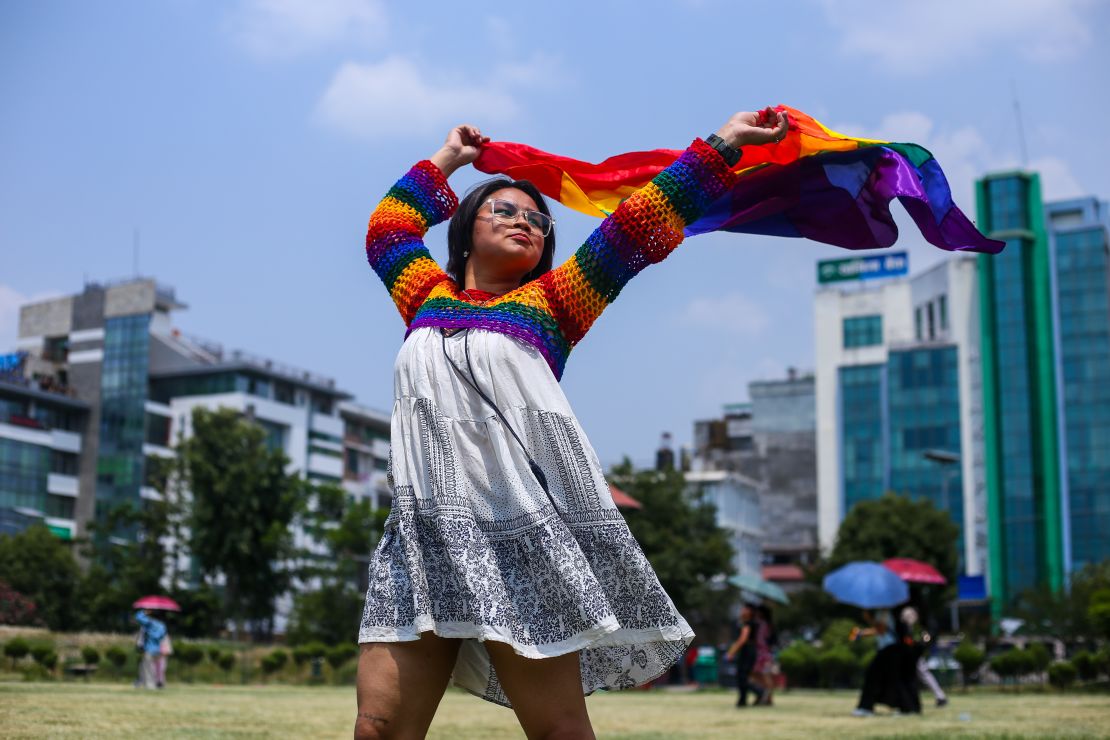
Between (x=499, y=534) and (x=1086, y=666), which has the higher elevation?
(x=499, y=534)

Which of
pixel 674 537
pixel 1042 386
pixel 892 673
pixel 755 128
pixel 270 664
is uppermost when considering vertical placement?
pixel 1042 386

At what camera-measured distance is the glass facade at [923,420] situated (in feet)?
283

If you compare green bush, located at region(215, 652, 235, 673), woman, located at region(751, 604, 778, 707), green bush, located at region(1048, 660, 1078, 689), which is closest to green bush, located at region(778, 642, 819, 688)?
green bush, located at region(1048, 660, 1078, 689)

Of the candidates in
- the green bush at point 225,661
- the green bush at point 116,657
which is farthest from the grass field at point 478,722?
the green bush at point 225,661

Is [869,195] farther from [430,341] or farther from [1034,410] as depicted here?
[1034,410]

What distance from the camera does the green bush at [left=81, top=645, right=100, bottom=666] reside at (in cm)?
2575

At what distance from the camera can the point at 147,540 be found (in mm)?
48062

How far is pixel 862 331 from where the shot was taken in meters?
93.8

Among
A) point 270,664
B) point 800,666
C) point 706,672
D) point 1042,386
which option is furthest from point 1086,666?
point 1042,386

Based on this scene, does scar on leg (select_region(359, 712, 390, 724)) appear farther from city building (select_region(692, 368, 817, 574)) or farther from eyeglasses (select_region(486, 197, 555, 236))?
city building (select_region(692, 368, 817, 574))

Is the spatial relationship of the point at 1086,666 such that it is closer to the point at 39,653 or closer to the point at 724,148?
the point at 39,653

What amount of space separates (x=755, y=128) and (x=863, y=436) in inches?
3519

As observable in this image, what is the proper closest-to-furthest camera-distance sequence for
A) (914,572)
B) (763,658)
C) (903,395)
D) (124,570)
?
1. (763,658)
2. (914,572)
3. (124,570)
4. (903,395)

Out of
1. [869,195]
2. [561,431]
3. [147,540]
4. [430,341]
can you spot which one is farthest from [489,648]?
[147,540]
